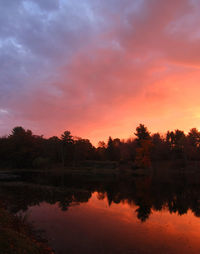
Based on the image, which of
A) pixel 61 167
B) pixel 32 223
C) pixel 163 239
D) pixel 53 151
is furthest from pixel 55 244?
pixel 53 151

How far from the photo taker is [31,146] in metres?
97.0

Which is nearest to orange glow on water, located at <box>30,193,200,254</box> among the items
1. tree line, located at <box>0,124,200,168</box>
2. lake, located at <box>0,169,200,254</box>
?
lake, located at <box>0,169,200,254</box>

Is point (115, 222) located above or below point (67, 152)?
below

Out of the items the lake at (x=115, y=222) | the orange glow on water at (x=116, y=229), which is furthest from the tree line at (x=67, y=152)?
the orange glow on water at (x=116, y=229)

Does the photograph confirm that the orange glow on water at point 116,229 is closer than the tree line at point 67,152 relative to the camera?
Yes

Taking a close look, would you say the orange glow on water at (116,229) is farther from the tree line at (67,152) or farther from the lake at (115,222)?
the tree line at (67,152)

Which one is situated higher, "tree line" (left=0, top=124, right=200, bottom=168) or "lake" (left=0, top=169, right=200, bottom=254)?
"tree line" (left=0, top=124, right=200, bottom=168)

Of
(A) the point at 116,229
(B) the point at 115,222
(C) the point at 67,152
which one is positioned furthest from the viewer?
(C) the point at 67,152

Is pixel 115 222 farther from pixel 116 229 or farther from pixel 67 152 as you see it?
pixel 67 152

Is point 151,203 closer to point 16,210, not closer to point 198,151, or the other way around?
point 16,210

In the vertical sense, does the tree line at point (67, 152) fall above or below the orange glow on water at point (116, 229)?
above

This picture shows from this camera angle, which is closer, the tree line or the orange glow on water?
the orange glow on water

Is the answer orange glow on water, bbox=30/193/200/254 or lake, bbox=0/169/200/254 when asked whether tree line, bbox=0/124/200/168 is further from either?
orange glow on water, bbox=30/193/200/254

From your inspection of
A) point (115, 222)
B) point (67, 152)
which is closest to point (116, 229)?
point (115, 222)
